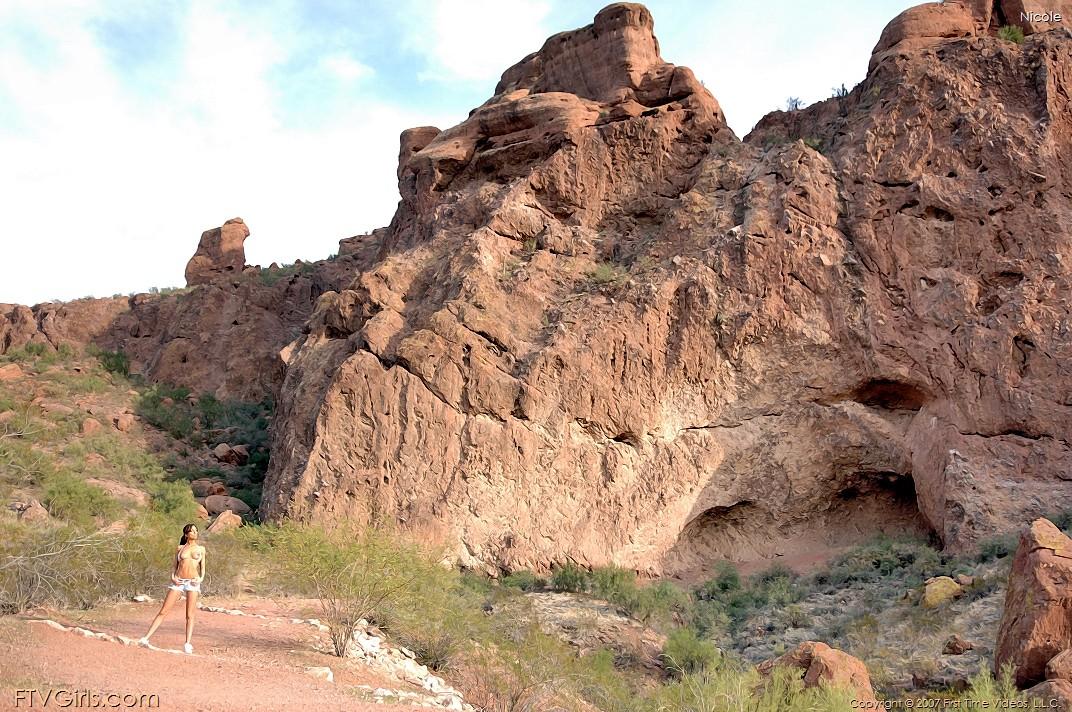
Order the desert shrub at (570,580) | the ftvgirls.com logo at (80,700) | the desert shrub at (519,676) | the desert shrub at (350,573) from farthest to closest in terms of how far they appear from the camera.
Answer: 1. the desert shrub at (570,580)
2. the desert shrub at (350,573)
3. the desert shrub at (519,676)
4. the ftvgirls.com logo at (80,700)

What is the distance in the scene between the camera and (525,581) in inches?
690

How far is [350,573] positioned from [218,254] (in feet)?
87.8

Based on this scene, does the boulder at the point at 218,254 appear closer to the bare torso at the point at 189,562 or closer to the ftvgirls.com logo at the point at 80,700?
the bare torso at the point at 189,562

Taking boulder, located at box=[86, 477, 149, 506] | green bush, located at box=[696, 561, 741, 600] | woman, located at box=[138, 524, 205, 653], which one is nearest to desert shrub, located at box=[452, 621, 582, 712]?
woman, located at box=[138, 524, 205, 653]

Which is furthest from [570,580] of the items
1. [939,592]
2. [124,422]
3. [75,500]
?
[124,422]

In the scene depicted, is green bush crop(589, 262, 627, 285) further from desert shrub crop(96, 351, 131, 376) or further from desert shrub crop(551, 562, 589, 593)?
desert shrub crop(96, 351, 131, 376)

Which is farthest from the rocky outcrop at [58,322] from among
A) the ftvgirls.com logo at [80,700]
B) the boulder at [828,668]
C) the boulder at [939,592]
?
the boulder at [828,668]

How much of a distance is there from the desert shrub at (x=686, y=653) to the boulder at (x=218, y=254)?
2546 cm

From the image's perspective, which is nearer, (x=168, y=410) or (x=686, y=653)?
(x=686, y=653)

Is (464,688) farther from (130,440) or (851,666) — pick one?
(130,440)

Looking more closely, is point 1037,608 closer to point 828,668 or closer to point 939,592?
point 828,668

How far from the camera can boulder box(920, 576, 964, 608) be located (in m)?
13.8

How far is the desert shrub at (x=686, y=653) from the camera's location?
13.4 meters

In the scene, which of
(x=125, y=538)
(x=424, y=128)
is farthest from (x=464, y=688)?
(x=424, y=128)
